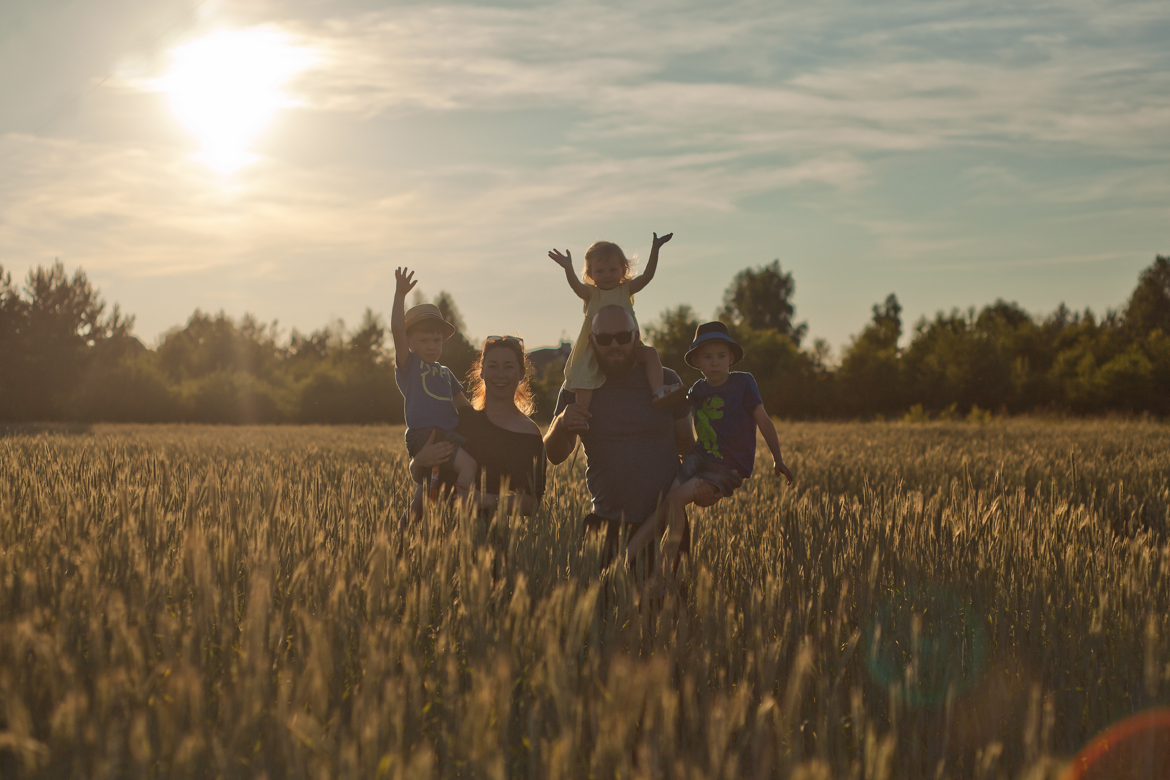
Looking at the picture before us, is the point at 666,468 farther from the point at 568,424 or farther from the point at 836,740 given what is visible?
the point at 836,740

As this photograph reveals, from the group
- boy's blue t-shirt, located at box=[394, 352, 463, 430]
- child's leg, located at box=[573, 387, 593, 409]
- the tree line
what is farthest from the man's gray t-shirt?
the tree line

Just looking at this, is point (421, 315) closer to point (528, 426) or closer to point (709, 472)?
point (528, 426)

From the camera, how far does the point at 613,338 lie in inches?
134

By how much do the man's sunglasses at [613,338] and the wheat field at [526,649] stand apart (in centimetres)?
87

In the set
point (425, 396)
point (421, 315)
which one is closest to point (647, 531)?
point (425, 396)

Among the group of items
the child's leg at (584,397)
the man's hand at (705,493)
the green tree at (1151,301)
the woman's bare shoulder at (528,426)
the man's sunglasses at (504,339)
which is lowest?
the man's hand at (705,493)

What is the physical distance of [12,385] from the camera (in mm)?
34250

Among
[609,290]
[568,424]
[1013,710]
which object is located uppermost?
[609,290]

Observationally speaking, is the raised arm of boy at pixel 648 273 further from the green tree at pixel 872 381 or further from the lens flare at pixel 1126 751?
the green tree at pixel 872 381

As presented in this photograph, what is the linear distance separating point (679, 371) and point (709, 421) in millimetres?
43262

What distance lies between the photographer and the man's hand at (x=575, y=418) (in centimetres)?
337

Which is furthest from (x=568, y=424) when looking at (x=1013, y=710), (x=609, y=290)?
(x=1013, y=710)

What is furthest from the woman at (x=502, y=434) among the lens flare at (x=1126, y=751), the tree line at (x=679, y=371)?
the tree line at (x=679, y=371)

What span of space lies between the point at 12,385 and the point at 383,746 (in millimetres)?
41849
